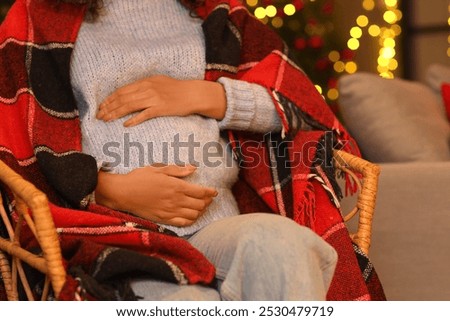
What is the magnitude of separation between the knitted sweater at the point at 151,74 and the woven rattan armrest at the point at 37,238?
0.23 m

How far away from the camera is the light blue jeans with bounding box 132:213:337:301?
1.12 m

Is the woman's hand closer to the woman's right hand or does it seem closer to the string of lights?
the woman's right hand

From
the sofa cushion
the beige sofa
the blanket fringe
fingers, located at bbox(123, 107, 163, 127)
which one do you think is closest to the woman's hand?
fingers, located at bbox(123, 107, 163, 127)

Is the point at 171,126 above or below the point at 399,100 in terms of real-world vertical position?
above

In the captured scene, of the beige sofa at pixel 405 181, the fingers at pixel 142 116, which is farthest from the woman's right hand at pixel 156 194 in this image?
the beige sofa at pixel 405 181

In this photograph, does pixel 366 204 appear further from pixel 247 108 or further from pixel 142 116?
pixel 142 116

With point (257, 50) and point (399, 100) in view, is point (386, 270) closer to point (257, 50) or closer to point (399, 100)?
point (399, 100)

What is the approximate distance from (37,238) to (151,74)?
0.50 m

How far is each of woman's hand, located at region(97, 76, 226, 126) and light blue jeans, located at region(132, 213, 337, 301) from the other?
32 cm

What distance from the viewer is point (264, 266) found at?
1.15 m

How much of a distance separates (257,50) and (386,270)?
80 centimetres

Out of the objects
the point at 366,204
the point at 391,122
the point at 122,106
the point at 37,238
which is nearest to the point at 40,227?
the point at 37,238

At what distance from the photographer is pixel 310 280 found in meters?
1.12
